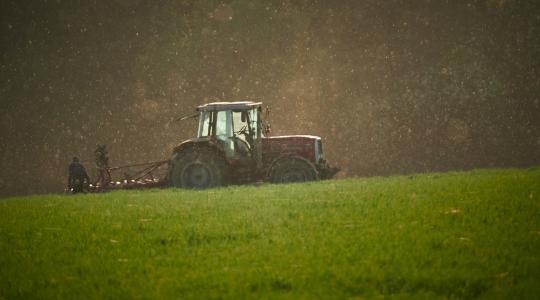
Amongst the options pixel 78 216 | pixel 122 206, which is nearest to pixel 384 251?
pixel 78 216

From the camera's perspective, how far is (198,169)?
21.1 meters

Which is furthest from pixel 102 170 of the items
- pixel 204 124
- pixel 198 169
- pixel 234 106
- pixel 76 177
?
pixel 234 106

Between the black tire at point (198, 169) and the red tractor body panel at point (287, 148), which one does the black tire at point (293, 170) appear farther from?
the black tire at point (198, 169)

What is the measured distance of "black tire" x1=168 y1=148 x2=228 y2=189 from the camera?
2094 cm

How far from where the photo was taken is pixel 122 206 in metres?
14.6

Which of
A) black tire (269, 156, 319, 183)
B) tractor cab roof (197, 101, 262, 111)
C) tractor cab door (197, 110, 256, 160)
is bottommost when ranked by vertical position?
black tire (269, 156, 319, 183)

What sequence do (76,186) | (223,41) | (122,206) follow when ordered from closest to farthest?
(122,206), (76,186), (223,41)

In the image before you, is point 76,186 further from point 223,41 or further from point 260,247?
Answer: point 223,41

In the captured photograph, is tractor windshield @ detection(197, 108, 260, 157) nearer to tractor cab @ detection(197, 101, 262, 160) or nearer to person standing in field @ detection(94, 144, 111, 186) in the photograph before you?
tractor cab @ detection(197, 101, 262, 160)

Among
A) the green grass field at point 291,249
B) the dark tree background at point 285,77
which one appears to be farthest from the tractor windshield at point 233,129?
the dark tree background at point 285,77

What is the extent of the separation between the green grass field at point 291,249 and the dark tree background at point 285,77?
119 feet

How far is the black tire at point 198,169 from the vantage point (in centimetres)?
2094

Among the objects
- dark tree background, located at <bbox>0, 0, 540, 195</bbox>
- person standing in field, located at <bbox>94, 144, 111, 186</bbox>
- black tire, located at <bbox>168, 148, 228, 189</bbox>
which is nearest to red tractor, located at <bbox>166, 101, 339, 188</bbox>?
black tire, located at <bbox>168, 148, 228, 189</bbox>

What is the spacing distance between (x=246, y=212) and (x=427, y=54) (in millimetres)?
40264
